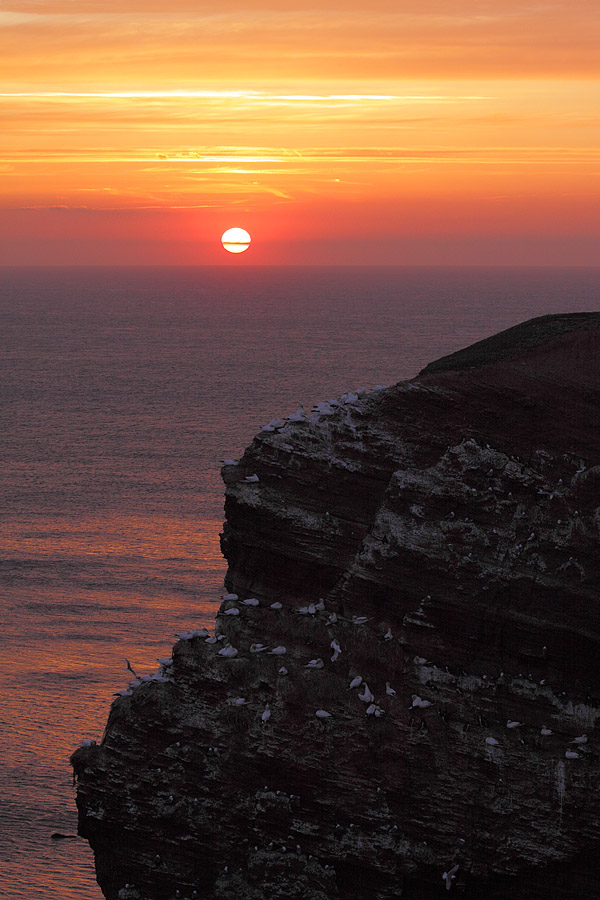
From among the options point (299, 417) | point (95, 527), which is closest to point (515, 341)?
point (299, 417)

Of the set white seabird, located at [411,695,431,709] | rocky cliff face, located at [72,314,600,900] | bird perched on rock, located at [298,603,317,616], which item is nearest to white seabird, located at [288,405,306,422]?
rocky cliff face, located at [72,314,600,900]

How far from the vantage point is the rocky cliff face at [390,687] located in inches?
819

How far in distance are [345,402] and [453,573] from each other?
15.2 feet

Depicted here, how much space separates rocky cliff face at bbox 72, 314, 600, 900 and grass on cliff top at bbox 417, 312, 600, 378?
3.88 metres

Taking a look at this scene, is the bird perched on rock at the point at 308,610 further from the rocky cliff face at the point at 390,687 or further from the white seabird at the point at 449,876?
the white seabird at the point at 449,876

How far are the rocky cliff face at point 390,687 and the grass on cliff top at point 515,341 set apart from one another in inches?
153

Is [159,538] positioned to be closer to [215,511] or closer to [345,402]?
[215,511]

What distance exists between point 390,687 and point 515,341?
11762 millimetres

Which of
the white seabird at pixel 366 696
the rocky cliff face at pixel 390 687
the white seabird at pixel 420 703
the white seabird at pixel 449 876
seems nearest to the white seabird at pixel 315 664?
the rocky cliff face at pixel 390 687

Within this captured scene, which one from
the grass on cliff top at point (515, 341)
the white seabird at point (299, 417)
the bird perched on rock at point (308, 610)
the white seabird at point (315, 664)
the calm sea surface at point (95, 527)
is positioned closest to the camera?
the white seabird at point (315, 664)

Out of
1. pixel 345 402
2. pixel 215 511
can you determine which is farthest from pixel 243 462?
pixel 215 511

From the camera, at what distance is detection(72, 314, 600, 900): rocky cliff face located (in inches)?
819

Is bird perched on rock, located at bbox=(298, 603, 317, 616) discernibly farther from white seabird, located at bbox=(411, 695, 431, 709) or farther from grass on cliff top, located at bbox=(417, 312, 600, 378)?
grass on cliff top, located at bbox=(417, 312, 600, 378)

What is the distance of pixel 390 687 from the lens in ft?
71.2
